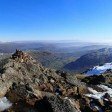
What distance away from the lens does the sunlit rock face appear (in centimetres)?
4421

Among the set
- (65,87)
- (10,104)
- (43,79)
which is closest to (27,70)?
(43,79)

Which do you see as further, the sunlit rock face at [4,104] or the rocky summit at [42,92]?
the rocky summit at [42,92]

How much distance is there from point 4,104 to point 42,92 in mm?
10037

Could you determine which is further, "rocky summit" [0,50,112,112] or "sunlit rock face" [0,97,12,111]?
"rocky summit" [0,50,112,112]

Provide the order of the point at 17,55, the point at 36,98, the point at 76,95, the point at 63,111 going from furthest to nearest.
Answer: the point at 17,55
the point at 76,95
the point at 36,98
the point at 63,111

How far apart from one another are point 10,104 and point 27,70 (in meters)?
18.9

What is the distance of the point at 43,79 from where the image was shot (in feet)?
202

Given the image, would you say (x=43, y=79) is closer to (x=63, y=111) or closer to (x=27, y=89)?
(x=27, y=89)

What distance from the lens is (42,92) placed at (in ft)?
173

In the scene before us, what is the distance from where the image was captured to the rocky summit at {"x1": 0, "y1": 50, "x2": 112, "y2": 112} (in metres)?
45.4

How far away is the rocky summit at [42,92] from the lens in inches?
1786

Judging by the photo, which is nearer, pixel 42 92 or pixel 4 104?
pixel 4 104

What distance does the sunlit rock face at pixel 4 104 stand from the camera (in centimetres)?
4421

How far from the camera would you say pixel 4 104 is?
4522 centimetres
